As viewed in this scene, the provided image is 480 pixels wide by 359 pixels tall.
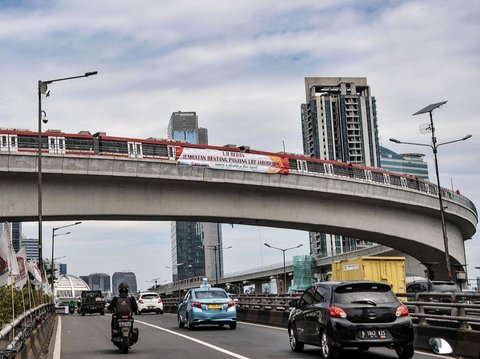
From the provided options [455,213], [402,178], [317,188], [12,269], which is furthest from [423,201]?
[12,269]

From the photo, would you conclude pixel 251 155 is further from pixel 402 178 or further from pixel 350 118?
pixel 350 118

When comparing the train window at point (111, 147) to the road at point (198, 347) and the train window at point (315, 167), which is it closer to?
the train window at point (315, 167)

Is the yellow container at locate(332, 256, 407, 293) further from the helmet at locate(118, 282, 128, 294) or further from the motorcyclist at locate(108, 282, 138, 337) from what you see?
the helmet at locate(118, 282, 128, 294)

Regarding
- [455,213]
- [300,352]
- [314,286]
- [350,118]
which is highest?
[350,118]

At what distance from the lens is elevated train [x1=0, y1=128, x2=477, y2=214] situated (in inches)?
1427

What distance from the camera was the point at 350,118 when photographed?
199 m

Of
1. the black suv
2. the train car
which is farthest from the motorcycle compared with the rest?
the train car

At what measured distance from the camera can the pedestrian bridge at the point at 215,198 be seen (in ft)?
119

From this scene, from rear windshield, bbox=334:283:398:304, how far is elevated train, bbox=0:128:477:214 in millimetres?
25030

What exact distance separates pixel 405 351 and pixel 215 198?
28.6m

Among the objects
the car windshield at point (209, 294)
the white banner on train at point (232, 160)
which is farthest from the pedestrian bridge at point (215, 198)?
the car windshield at point (209, 294)

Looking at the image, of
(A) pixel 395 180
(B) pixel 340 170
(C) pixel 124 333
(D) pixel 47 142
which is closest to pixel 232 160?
(B) pixel 340 170

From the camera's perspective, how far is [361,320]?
13.1 m

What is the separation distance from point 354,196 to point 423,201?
6702mm
